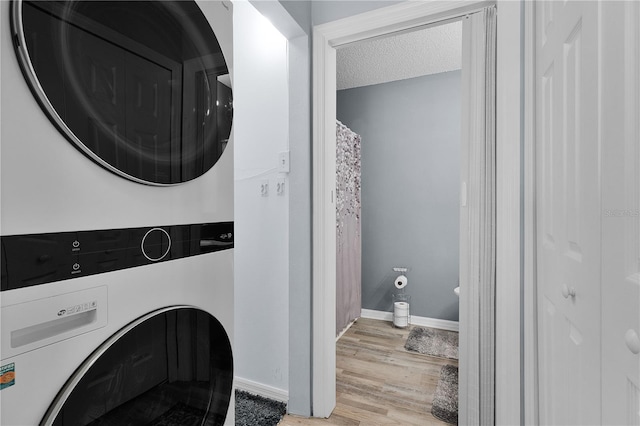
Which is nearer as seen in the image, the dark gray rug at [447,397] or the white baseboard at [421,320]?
the dark gray rug at [447,397]

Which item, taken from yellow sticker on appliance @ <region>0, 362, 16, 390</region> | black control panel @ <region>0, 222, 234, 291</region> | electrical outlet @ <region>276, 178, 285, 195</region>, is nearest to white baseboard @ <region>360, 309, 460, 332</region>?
electrical outlet @ <region>276, 178, 285, 195</region>

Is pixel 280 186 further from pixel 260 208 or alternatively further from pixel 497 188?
pixel 497 188

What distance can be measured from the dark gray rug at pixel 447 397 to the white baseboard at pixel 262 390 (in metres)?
→ 0.84

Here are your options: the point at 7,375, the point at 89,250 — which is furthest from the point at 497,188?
the point at 7,375

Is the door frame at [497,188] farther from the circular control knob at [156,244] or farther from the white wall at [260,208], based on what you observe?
the circular control knob at [156,244]

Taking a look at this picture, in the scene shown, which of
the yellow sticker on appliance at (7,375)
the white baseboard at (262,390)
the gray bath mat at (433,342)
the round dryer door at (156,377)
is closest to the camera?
the yellow sticker on appliance at (7,375)

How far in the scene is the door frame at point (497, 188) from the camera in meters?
1.35

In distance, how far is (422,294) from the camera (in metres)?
3.25

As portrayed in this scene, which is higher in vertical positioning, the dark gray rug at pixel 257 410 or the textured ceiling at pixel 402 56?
the textured ceiling at pixel 402 56

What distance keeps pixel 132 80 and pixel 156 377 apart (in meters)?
0.64
